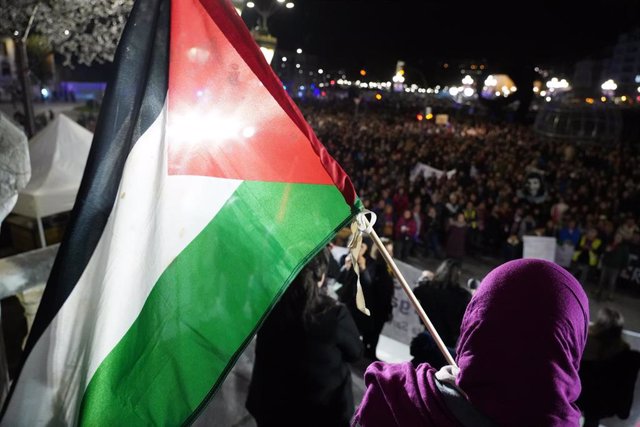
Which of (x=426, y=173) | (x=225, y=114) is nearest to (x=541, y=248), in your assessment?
(x=426, y=173)

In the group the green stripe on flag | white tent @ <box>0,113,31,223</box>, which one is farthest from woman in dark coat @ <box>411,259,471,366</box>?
white tent @ <box>0,113,31,223</box>

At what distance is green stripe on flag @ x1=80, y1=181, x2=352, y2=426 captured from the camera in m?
1.86

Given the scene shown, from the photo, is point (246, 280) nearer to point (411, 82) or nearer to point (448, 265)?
point (448, 265)

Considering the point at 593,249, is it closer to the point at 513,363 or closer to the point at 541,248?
the point at 541,248

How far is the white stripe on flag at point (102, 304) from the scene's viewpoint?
185cm

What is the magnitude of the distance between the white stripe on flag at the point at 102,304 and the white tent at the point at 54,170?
6.21m

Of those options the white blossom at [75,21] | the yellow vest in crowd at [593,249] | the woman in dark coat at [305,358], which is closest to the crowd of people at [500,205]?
the yellow vest in crowd at [593,249]

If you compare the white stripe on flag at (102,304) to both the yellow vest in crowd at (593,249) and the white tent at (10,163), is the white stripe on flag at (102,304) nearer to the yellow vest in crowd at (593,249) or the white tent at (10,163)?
the white tent at (10,163)

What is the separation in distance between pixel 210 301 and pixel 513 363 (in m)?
1.18

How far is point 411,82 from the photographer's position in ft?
276

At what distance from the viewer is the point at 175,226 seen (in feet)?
6.44

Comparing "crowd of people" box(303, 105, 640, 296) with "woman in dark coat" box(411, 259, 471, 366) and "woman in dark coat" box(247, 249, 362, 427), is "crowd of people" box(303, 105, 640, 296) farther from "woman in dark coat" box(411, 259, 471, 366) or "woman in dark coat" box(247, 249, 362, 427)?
"woman in dark coat" box(247, 249, 362, 427)

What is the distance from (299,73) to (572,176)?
73.5m

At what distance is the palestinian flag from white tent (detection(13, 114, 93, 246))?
6.24 meters
